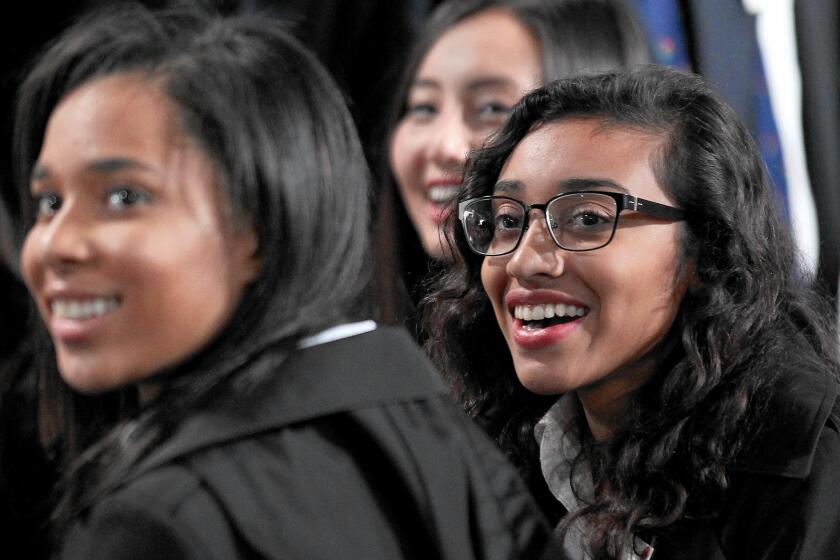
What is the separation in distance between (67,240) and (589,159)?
666mm

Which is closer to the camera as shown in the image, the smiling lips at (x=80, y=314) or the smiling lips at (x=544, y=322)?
the smiling lips at (x=80, y=314)

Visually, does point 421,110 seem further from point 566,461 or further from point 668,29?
point 566,461

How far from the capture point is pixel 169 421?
1.02 m

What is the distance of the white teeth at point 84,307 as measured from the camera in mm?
1071

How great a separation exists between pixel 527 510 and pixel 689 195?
1.79ft

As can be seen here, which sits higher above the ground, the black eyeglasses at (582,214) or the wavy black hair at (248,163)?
the wavy black hair at (248,163)

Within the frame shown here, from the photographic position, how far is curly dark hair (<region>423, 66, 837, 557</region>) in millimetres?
1472

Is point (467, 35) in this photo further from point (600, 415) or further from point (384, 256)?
point (600, 415)

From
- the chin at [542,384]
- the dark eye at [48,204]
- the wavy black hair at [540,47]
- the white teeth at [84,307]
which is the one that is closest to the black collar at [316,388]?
the white teeth at [84,307]

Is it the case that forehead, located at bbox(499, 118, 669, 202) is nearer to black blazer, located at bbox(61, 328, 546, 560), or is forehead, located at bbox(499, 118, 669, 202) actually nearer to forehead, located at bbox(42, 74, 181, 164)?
black blazer, located at bbox(61, 328, 546, 560)

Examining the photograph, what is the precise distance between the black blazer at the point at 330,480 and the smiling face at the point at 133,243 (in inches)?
3.8

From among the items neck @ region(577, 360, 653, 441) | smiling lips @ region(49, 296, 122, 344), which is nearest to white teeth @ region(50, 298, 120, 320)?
smiling lips @ region(49, 296, 122, 344)

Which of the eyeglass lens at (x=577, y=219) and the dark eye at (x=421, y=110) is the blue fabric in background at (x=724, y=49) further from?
the eyeglass lens at (x=577, y=219)

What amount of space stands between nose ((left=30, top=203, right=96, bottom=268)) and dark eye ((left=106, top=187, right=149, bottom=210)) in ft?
0.10
